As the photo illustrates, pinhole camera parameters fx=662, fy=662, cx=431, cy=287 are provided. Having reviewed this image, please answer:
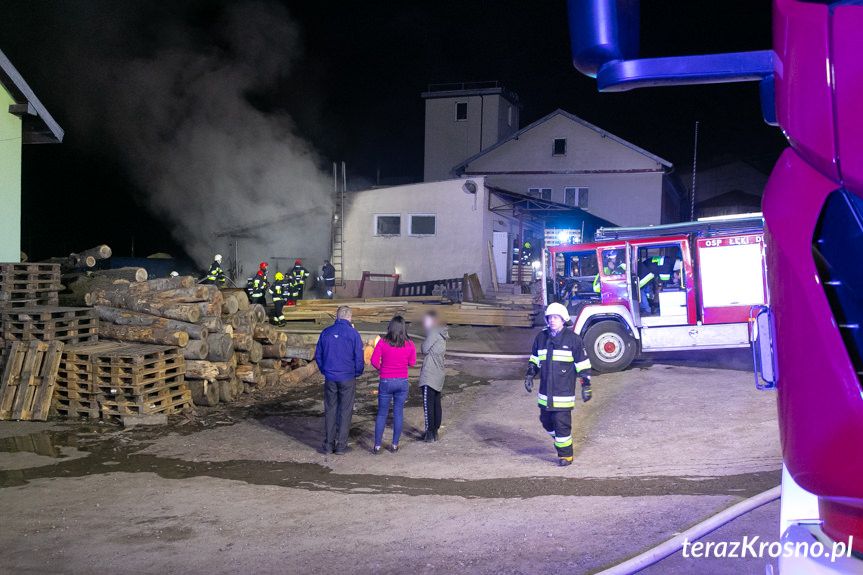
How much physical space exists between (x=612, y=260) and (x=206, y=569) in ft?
28.5

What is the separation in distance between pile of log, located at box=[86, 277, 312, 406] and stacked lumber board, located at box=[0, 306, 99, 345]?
1.07ft

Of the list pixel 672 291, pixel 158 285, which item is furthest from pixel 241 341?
pixel 672 291

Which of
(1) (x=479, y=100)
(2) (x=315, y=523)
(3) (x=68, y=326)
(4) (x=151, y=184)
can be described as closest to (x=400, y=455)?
(2) (x=315, y=523)

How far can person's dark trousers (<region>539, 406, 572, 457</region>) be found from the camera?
660 centimetres

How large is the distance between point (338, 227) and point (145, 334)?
656 inches

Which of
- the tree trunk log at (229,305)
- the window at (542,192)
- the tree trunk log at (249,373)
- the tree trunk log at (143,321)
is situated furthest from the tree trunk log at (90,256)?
the window at (542,192)

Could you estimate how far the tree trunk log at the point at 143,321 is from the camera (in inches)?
384

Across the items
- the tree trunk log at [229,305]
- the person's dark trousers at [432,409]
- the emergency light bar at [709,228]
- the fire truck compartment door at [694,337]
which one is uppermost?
the emergency light bar at [709,228]

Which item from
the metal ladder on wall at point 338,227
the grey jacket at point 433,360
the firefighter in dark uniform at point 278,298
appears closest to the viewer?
the grey jacket at point 433,360

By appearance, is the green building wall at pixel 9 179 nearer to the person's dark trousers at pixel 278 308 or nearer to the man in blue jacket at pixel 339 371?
the person's dark trousers at pixel 278 308

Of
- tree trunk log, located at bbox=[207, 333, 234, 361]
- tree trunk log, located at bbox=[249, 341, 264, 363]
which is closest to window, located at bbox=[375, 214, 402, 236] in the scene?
tree trunk log, located at bbox=[249, 341, 264, 363]

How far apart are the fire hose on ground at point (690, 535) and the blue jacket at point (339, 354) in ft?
12.5

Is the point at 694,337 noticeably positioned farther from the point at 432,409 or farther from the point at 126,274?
the point at 126,274

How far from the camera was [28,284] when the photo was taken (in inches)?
409
